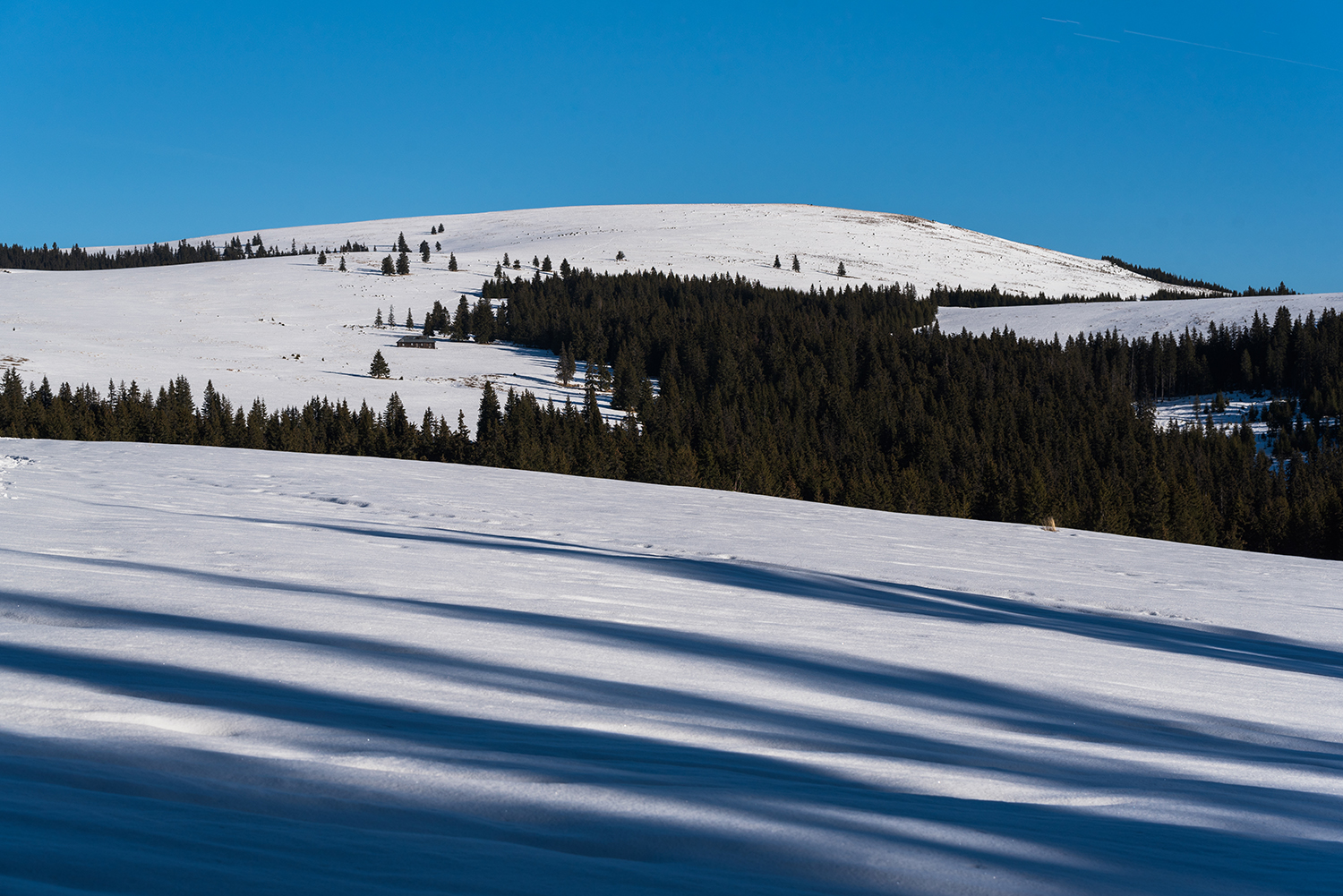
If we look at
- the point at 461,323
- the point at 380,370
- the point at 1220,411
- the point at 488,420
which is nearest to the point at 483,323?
the point at 461,323

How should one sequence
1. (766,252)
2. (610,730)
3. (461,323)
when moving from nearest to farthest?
(610,730) < (461,323) < (766,252)

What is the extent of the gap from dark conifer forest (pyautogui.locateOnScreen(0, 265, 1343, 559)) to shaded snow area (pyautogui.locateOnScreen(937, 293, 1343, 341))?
16.7ft

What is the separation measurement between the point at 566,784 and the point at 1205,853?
191 centimetres

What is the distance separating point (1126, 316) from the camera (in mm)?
135750

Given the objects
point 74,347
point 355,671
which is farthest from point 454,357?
point 355,671

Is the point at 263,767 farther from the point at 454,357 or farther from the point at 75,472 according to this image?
the point at 454,357

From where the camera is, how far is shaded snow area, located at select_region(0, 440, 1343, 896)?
7.02 feet

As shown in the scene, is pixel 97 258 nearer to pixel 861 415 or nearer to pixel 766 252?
pixel 766 252

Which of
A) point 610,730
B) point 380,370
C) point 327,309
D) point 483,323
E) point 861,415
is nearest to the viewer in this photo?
point 610,730

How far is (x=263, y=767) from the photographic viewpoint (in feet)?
8.63

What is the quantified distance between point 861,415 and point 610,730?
91255mm

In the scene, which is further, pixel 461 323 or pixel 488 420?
pixel 461 323

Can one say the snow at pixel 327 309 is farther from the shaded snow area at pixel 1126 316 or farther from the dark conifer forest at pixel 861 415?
the shaded snow area at pixel 1126 316

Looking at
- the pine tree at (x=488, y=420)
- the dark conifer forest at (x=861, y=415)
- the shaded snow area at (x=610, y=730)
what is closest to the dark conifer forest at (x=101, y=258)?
the dark conifer forest at (x=861, y=415)
